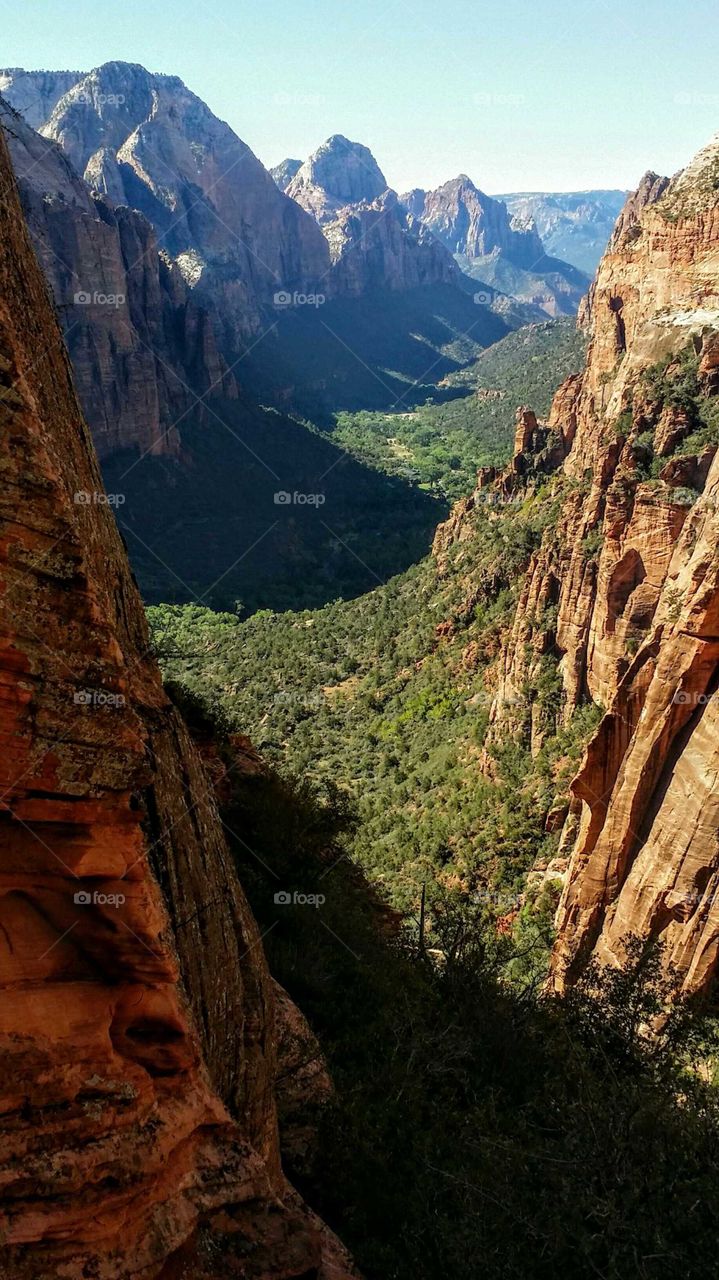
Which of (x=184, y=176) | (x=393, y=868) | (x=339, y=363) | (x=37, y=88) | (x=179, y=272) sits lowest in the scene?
(x=393, y=868)

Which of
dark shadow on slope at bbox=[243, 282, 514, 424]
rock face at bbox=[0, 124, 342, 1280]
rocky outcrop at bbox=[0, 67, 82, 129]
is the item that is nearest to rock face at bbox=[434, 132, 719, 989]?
rock face at bbox=[0, 124, 342, 1280]

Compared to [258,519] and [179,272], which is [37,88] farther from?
[258,519]

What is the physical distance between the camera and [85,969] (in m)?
6.72

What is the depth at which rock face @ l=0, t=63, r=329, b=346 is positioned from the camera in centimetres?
14475

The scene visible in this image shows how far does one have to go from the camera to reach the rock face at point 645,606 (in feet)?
56.3

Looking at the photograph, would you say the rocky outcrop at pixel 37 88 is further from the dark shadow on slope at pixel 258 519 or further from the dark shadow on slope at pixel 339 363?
the dark shadow on slope at pixel 258 519

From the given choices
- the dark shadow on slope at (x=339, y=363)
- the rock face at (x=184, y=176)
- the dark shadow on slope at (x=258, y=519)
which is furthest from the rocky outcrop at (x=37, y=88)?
the dark shadow on slope at (x=258, y=519)

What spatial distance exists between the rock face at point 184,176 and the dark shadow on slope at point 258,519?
1479 inches

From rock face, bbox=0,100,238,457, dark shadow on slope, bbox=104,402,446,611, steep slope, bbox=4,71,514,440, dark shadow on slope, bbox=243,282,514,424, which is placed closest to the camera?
dark shadow on slope, bbox=104,402,446,611

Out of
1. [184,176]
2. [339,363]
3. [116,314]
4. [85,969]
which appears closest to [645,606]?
[85,969]

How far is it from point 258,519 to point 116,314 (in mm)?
25688

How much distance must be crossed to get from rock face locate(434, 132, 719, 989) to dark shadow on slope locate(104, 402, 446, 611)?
3202 centimetres

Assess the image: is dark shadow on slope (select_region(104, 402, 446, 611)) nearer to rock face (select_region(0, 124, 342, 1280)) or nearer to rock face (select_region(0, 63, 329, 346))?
rock face (select_region(0, 63, 329, 346))

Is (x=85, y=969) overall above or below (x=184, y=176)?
below
